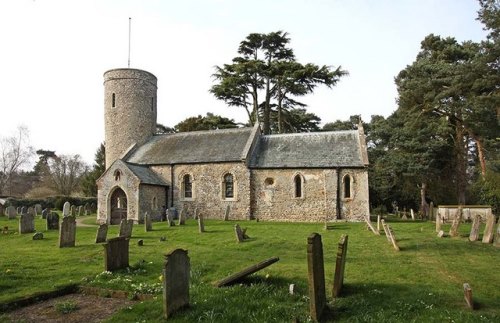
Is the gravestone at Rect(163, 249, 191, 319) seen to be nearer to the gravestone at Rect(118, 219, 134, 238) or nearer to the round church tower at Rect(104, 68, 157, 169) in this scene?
the gravestone at Rect(118, 219, 134, 238)

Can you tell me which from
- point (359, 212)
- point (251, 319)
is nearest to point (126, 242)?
point (251, 319)

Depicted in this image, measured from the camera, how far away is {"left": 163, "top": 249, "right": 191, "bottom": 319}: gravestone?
649 centimetres

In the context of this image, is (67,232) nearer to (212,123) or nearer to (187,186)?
(187,186)

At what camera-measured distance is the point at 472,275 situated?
945 centimetres

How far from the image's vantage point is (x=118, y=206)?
26016 mm

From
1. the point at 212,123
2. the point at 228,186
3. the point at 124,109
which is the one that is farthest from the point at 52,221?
the point at 212,123

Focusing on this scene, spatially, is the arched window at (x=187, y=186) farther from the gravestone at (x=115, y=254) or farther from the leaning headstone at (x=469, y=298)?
the leaning headstone at (x=469, y=298)

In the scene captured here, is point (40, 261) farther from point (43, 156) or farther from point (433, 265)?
point (43, 156)

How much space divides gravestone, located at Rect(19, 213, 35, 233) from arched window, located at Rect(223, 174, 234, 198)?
11.9 m

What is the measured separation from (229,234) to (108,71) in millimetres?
20988

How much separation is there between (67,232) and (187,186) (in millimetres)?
14015

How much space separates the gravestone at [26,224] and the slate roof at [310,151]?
13.1 meters

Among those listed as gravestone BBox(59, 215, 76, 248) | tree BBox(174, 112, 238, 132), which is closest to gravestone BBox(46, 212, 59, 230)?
gravestone BBox(59, 215, 76, 248)

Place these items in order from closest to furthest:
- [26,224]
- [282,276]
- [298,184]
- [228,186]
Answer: [282,276]
[26,224]
[298,184]
[228,186]
